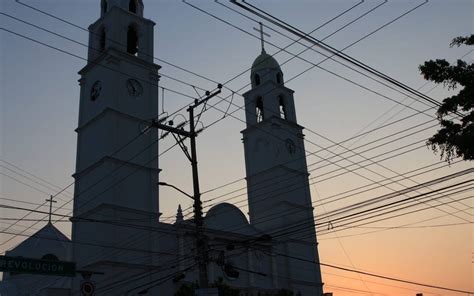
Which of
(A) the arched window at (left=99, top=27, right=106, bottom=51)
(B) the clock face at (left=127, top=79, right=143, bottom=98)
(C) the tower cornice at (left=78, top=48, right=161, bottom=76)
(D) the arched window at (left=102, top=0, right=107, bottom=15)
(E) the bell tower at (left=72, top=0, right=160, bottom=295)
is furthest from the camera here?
(D) the arched window at (left=102, top=0, right=107, bottom=15)

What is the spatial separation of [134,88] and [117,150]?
5.67 metres

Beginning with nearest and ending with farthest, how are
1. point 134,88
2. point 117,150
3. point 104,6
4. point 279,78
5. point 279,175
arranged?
point 117,150 → point 134,88 → point 104,6 → point 279,175 → point 279,78

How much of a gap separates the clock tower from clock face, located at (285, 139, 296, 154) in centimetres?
8

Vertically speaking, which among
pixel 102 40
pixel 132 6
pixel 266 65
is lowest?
pixel 102 40

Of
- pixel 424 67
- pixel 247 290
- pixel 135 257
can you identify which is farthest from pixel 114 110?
pixel 424 67

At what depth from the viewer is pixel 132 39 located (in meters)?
41.3

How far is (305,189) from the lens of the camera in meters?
48.7

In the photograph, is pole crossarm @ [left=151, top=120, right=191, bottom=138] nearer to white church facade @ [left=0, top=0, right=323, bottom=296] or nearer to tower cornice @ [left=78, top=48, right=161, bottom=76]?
white church facade @ [left=0, top=0, right=323, bottom=296]

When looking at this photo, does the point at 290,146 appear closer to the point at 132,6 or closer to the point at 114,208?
the point at 132,6

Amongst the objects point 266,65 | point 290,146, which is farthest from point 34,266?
point 266,65

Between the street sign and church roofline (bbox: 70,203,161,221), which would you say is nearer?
the street sign

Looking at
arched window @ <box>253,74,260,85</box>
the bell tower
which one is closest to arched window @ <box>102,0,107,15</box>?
the bell tower

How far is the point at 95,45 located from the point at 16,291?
21454 millimetres

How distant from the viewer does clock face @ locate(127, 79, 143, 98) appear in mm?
38375
